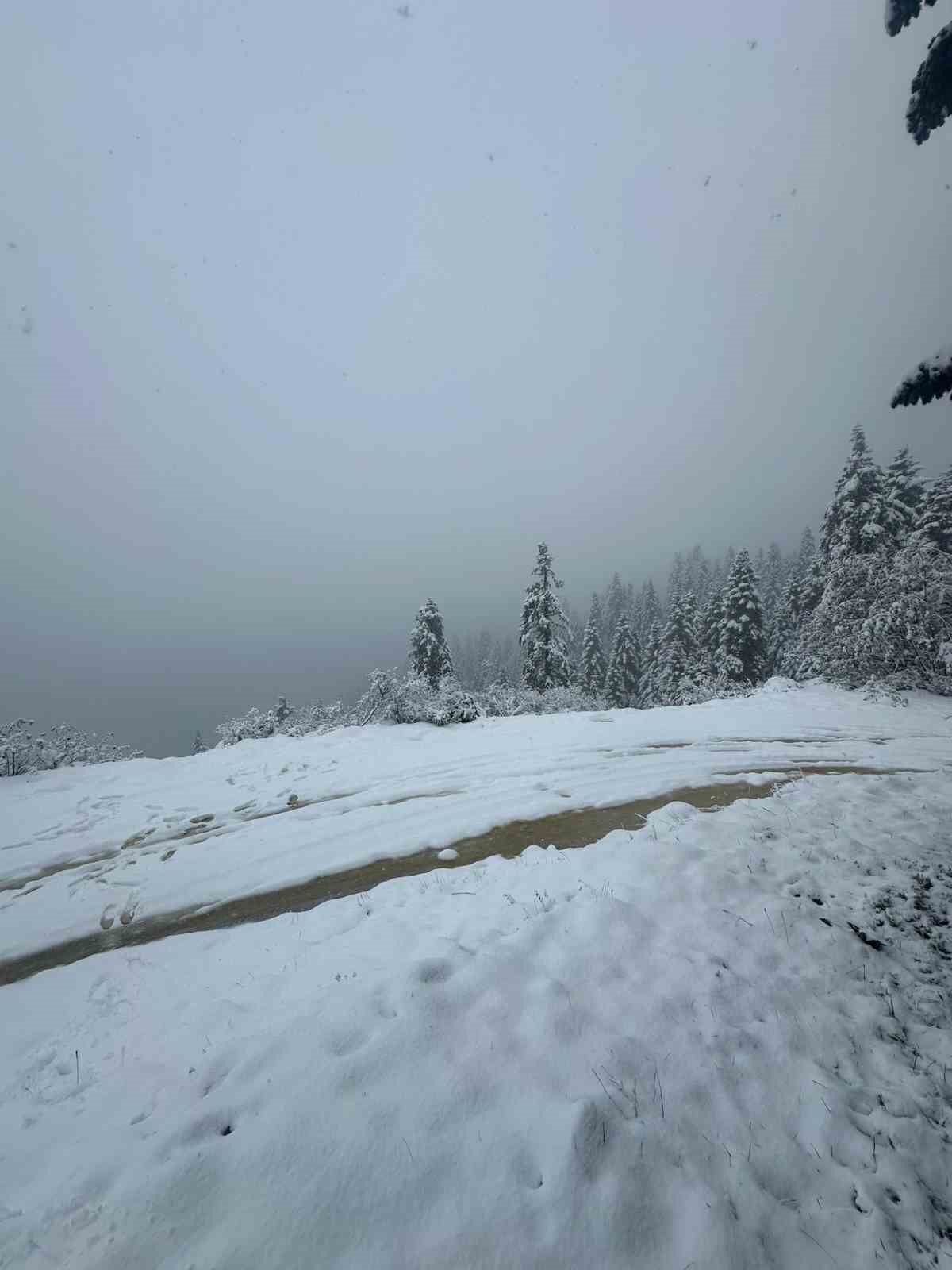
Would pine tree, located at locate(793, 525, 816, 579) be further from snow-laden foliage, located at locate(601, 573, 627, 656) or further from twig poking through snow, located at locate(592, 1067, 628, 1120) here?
twig poking through snow, located at locate(592, 1067, 628, 1120)

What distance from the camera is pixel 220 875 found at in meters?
5.85

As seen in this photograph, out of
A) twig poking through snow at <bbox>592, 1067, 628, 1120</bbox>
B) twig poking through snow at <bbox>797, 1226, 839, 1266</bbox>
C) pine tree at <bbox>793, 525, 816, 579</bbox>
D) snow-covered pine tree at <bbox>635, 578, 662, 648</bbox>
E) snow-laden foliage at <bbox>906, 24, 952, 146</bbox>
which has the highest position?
pine tree at <bbox>793, 525, 816, 579</bbox>

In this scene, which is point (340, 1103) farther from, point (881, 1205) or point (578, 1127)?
point (881, 1205)

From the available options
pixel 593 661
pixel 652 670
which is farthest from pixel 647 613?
pixel 652 670

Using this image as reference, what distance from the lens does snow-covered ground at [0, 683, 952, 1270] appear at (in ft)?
7.06

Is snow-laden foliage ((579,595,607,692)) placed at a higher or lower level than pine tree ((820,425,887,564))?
lower

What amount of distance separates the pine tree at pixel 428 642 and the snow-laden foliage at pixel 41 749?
1721 centimetres

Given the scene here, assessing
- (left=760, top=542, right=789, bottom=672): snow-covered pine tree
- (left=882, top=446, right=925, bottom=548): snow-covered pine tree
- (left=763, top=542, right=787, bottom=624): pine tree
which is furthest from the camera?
(left=763, top=542, right=787, bottom=624): pine tree

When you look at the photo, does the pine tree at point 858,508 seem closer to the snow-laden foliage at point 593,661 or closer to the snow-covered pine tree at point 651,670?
the snow-covered pine tree at point 651,670

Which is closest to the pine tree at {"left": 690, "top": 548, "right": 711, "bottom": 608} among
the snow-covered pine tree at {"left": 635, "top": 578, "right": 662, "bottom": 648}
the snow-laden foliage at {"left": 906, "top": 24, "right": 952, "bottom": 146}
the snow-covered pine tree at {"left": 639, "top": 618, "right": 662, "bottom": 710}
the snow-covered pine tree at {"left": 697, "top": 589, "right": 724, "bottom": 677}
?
the snow-covered pine tree at {"left": 635, "top": 578, "right": 662, "bottom": 648}

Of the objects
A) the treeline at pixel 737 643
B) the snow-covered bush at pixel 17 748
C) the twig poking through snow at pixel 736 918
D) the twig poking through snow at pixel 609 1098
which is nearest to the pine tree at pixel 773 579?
the treeline at pixel 737 643

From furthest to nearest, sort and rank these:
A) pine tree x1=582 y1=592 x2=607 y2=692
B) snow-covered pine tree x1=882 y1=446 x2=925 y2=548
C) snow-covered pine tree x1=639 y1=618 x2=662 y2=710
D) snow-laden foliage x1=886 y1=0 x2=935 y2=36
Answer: pine tree x1=582 y1=592 x2=607 y2=692
snow-covered pine tree x1=639 y1=618 x2=662 y2=710
snow-covered pine tree x1=882 y1=446 x2=925 y2=548
snow-laden foliage x1=886 y1=0 x2=935 y2=36

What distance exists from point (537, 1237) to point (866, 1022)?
262cm

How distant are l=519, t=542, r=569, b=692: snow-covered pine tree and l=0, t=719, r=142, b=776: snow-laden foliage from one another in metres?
19.4
